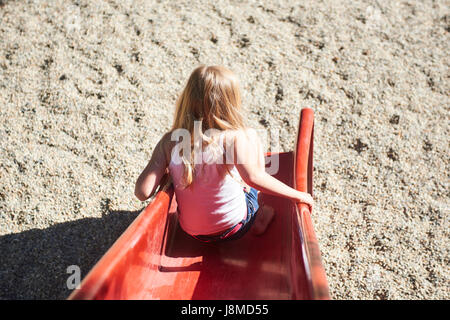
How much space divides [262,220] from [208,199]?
39cm

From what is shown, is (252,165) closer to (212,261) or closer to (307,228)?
(307,228)

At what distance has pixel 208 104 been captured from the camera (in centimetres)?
135

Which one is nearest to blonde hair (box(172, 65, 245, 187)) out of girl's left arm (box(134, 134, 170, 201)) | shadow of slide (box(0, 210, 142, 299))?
girl's left arm (box(134, 134, 170, 201))

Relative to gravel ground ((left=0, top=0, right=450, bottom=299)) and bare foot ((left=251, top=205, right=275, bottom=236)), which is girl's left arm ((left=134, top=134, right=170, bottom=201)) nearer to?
bare foot ((left=251, top=205, right=275, bottom=236))

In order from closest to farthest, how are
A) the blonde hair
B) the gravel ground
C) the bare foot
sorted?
the blonde hair → the bare foot → the gravel ground

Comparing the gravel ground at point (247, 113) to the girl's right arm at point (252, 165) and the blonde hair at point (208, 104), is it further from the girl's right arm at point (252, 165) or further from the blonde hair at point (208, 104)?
the blonde hair at point (208, 104)

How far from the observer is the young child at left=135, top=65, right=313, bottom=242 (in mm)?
1346

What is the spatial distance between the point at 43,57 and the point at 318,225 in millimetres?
2640

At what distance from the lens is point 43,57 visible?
3.02m

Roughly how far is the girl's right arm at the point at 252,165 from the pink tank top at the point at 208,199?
0.07 metres

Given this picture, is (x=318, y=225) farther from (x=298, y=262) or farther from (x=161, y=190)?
(x=161, y=190)

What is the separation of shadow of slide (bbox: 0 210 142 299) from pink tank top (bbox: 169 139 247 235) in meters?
0.72

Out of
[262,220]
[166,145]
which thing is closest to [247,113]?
[262,220]

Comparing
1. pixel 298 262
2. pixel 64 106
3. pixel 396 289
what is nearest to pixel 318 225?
pixel 396 289
